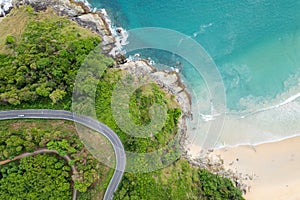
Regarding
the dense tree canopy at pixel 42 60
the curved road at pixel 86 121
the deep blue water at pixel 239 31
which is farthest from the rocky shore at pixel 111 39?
the curved road at pixel 86 121

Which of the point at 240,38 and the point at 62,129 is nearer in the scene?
the point at 62,129

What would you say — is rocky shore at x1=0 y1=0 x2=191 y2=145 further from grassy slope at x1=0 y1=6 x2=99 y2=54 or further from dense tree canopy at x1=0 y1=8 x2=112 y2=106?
dense tree canopy at x1=0 y1=8 x2=112 y2=106

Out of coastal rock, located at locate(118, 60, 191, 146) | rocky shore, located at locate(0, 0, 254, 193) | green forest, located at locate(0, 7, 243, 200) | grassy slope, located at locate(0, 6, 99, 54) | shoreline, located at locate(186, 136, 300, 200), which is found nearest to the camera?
green forest, located at locate(0, 7, 243, 200)

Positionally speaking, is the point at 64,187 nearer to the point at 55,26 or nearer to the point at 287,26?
the point at 55,26

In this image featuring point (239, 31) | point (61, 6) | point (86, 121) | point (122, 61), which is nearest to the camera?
point (86, 121)

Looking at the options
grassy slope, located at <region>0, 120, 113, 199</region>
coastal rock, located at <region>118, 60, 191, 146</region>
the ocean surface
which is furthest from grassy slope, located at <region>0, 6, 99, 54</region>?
grassy slope, located at <region>0, 120, 113, 199</region>

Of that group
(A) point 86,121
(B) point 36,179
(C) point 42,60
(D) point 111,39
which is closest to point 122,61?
(D) point 111,39

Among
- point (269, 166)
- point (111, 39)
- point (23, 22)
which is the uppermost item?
point (111, 39)

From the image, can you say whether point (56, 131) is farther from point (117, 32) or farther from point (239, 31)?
point (239, 31)
